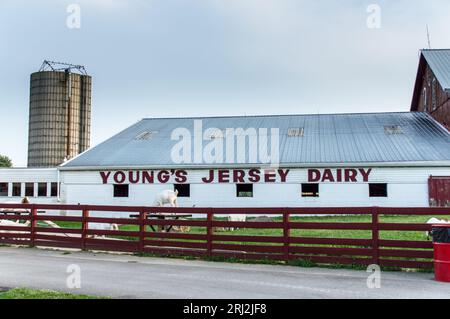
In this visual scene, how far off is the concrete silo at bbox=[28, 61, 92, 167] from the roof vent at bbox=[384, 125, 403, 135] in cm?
4675

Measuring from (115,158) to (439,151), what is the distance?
62.3ft

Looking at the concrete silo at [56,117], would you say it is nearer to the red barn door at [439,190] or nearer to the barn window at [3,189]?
the barn window at [3,189]

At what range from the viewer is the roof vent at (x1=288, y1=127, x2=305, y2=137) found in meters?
32.5

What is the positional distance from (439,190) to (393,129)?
6680 mm

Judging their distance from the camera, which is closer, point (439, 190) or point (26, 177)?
point (439, 190)

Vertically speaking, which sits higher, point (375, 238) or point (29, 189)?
point (29, 189)

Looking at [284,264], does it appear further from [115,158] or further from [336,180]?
[115,158]

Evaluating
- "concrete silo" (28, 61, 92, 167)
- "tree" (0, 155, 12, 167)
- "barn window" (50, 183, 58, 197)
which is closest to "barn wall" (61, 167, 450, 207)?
A: "barn window" (50, 183, 58, 197)

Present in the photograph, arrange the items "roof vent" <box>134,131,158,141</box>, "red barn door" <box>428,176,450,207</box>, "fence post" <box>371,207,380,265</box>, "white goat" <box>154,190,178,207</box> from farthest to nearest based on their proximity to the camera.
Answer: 1. "roof vent" <box>134,131,158,141</box>
2. "red barn door" <box>428,176,450,207</box>
3. "white goat" <box>154,190,178,207</box>
4. "fence post" <box>371,207,380,265</box>

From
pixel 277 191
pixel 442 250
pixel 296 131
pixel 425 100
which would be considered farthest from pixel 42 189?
pixel 442 250

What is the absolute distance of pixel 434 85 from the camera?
1326 inches
